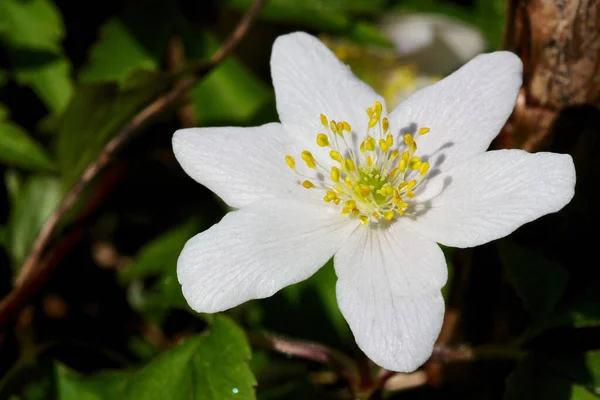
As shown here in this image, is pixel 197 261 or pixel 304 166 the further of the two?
pixel 304 166

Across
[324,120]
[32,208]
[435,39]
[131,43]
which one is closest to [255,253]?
[324,120]

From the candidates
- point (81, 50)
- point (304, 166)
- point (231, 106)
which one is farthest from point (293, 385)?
point (81, 50)

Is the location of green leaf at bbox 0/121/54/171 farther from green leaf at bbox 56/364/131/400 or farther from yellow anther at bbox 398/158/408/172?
yellow anther at bbox 398/158/408/172

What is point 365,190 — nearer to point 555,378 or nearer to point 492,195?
point 492,195

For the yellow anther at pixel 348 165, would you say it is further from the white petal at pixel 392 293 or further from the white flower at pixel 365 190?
the white petal at pixel 392 293

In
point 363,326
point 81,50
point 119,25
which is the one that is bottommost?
point 81,50

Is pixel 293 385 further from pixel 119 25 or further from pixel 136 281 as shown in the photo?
pixel 119 25
